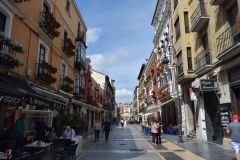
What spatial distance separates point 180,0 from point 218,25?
607 centimetres

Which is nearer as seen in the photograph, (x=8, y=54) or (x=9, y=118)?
(x=8, y=54)

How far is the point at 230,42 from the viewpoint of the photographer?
10.4 m

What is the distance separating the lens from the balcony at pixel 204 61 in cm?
1272

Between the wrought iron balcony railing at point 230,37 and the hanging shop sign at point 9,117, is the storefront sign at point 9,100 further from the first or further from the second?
the wrought iron balcony railing at point 230,37

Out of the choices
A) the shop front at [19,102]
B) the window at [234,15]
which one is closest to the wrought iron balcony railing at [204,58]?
the window at [234,15]

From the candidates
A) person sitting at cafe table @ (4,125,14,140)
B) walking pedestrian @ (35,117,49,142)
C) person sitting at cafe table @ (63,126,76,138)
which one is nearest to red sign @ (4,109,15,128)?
person sitting at cafe table @ (4,125,14,140)

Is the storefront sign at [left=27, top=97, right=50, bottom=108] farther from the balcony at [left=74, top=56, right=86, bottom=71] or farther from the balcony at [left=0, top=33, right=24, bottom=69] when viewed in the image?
the balcony at [left=74, top=56, right=86, bottom=71]

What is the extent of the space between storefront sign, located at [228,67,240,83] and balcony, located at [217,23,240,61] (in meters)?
0.75

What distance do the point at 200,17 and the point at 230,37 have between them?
3273 millimetres

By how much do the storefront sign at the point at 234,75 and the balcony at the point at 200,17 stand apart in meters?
4.19

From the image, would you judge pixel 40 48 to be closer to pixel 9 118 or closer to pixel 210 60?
pixel 9 118

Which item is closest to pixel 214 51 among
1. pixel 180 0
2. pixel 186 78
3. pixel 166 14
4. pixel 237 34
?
pixel 237 34

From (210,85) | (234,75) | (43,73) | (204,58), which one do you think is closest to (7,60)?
(43,73)

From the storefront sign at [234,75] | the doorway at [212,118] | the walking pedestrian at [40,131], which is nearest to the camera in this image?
the walking pedestrian at [40,131]
